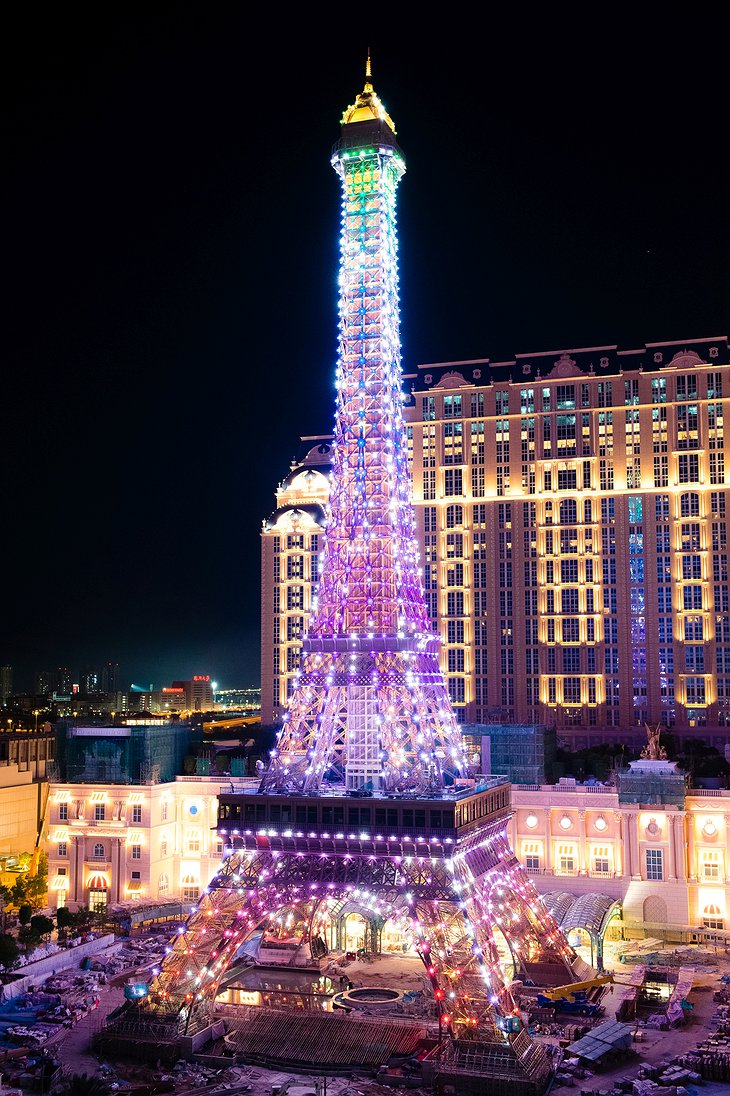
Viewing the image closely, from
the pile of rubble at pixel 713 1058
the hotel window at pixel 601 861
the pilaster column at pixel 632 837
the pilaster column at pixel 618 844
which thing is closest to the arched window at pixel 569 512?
the pilaster column at pixel 618 844

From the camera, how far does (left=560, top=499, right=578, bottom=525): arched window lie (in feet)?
452

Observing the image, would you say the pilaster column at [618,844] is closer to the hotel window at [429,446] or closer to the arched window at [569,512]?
the arched window at [569,512]

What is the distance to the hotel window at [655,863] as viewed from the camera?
3083 inches

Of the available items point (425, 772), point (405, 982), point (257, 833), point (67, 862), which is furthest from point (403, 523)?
point (67, 862)

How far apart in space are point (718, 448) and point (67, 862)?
8895 cm

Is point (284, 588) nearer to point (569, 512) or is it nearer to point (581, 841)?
point (569, 512)

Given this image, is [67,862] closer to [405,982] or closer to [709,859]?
[405,982]

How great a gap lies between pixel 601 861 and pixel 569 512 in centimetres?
6261

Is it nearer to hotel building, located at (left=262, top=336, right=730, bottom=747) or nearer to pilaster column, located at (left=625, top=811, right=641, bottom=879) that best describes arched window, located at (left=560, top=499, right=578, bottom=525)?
hotel building, located at (left=262, top=336, right=730, bottom=747)

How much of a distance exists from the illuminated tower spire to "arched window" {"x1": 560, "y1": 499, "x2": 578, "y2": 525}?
A: 67.4m

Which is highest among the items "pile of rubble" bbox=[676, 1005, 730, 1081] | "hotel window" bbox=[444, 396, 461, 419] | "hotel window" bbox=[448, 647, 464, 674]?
"hotel window" bbox=[444, 396, 461, 419]

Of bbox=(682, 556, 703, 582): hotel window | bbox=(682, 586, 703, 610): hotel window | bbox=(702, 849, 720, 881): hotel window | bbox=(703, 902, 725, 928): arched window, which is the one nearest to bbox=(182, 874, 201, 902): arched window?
bbox=(703, 902, 725, 928): arched window

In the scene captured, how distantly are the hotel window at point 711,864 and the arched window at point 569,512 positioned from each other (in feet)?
210

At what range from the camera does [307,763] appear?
214ft
